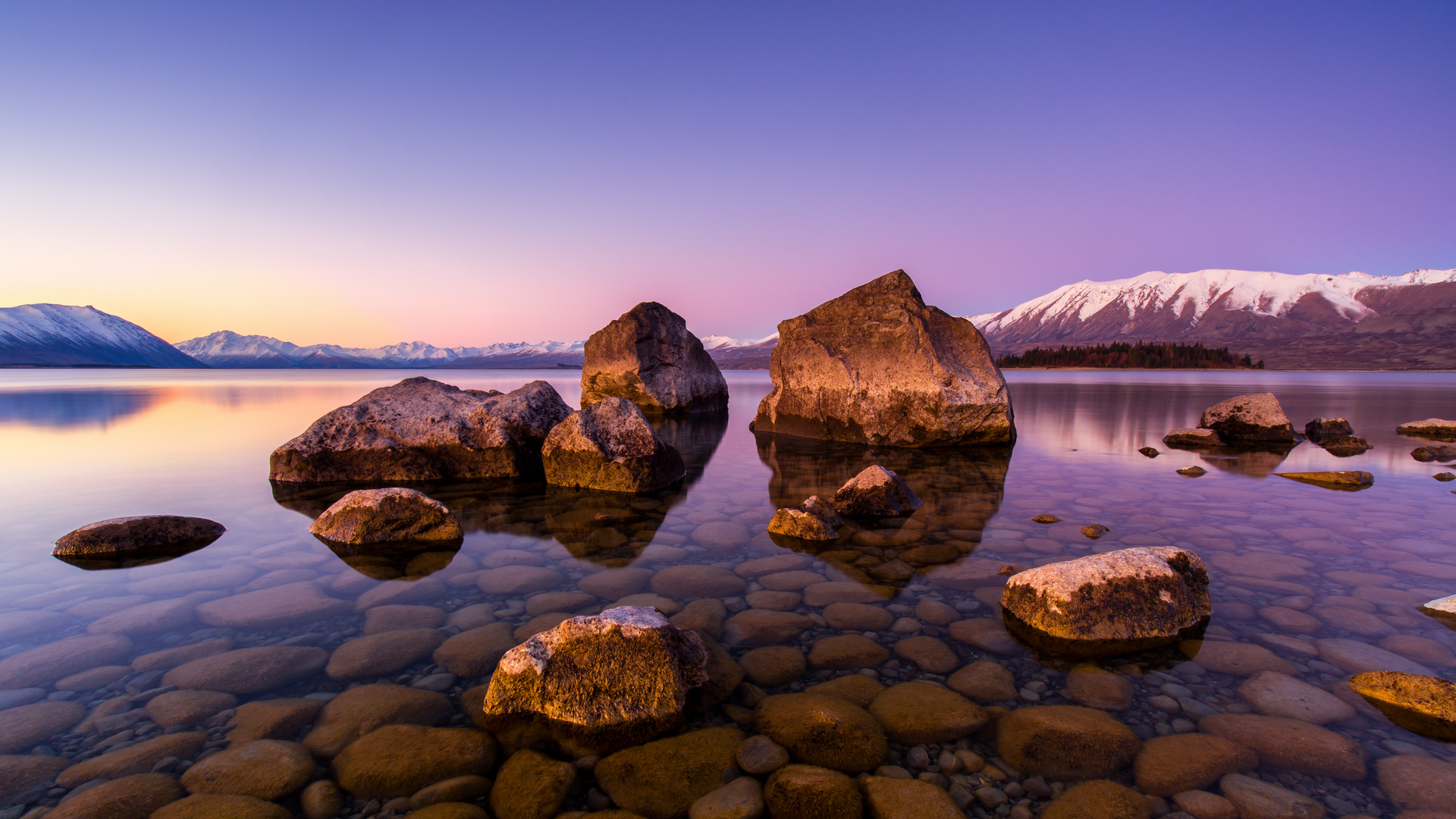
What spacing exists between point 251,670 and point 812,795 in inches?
155

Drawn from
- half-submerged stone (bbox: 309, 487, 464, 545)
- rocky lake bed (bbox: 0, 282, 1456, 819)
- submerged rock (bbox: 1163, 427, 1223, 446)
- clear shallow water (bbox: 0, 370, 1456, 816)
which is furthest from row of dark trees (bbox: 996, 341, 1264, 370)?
half-submerged stone (bbox: 309, 487, 464, 545)

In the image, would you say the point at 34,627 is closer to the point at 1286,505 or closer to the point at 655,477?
the point at 655,477

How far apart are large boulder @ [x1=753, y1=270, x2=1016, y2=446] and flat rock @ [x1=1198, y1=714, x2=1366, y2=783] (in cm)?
1186

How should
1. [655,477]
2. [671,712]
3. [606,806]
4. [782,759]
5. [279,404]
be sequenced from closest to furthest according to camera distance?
[606,806] → [782,759] → [671,712] → [655,477] → [279,404]

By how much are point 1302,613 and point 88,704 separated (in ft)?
28.9

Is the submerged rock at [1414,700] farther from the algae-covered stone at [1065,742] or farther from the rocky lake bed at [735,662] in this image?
the algae-covered stone at [1065,742]

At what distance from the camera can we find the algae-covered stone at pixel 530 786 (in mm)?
2828

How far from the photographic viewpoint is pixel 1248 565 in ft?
19.8

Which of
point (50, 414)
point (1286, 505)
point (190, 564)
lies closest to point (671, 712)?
point (190, 564)

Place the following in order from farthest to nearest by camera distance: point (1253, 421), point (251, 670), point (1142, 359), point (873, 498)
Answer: point (1142, 359)
point (1253, 421)
point (873, 498)
point (251, 670)

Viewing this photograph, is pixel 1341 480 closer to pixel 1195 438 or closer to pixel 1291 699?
pixel 1195 438

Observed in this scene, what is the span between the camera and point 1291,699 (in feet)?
11.9

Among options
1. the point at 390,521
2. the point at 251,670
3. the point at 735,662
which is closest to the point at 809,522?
the point at 735,662

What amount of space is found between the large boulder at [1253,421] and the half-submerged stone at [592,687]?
19.2 meters
